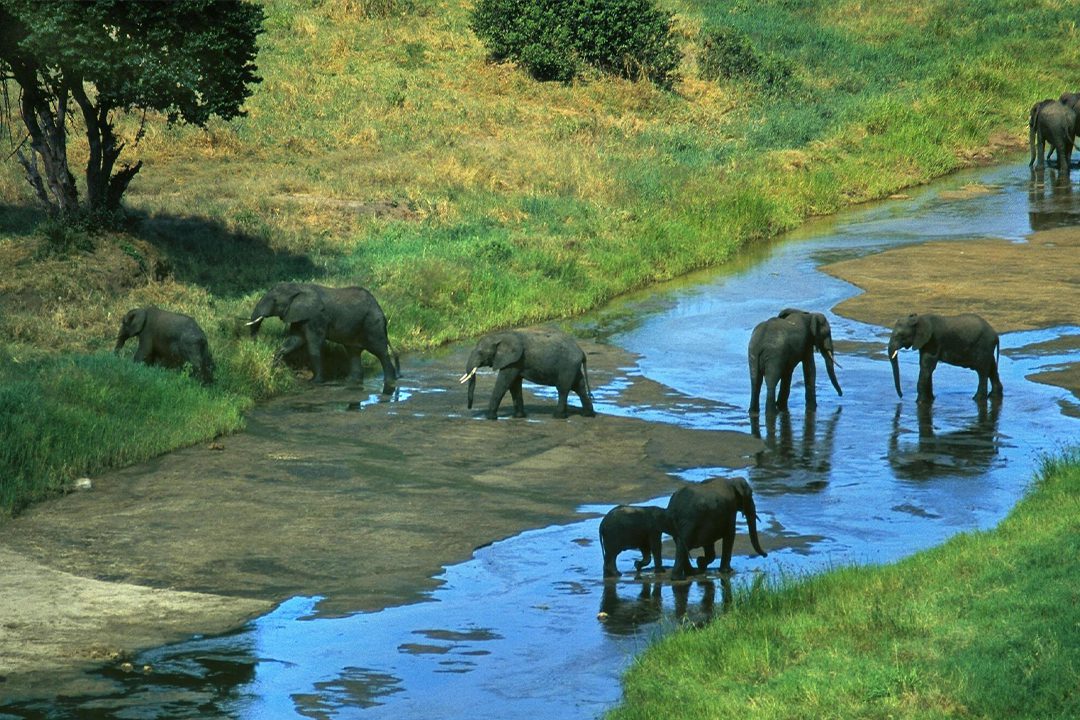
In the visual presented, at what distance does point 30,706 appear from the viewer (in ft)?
33.0

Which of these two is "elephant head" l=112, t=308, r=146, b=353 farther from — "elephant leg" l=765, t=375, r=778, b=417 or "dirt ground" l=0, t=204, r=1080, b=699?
"elephant leg" l=765, t=375, r=778, b=417

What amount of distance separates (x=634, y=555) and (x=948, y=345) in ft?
24.1

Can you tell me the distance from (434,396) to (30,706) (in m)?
10.2

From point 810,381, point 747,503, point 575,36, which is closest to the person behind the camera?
point 747,503

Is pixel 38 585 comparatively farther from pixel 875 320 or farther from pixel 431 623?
pixel 875 320

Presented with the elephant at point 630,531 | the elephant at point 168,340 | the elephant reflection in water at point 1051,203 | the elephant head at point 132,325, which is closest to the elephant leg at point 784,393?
the elephant at point 630,531

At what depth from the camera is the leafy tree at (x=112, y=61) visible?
21062mm

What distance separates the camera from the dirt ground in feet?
39.3

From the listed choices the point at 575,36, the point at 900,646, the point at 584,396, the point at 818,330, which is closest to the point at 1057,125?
the point at 575,36

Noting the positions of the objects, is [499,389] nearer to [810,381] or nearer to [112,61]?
[810,381]

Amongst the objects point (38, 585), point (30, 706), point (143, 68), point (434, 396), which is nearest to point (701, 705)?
point (30, 706)

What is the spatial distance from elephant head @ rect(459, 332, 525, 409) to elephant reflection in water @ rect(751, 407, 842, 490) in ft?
9.40

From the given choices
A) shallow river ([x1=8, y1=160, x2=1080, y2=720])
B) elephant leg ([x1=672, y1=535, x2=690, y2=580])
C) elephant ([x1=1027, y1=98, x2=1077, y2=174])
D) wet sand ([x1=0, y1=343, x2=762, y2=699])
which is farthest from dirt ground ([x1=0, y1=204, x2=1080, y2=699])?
elephant ([x1=1027, y1=98, x2=1077, y2=174])

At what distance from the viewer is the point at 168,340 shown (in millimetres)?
18906
